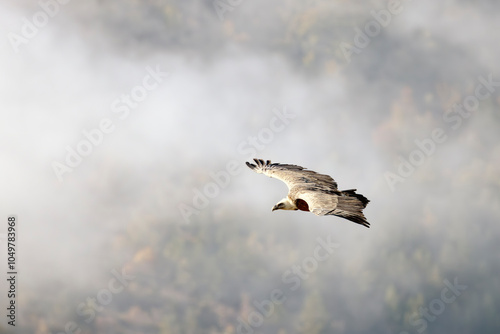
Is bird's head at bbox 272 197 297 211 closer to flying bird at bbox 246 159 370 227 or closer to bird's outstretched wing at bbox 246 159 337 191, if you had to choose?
flying bird at bbox 246 159 370 227

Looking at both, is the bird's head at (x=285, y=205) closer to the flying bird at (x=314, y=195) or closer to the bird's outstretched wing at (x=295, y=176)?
the flying bird at (x=314, y=195)

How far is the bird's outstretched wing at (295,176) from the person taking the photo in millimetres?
46819

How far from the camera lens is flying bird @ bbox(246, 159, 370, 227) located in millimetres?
37156

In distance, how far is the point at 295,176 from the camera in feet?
167

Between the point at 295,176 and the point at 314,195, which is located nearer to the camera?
the point at 314,195

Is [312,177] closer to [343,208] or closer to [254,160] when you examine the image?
[254,160]

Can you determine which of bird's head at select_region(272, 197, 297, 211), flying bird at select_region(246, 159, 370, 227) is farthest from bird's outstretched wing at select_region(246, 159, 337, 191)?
bird's head at select_region(272, 197, 297, 211)

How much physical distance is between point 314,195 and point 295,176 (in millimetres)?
8252

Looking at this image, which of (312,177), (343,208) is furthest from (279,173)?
(343,208)

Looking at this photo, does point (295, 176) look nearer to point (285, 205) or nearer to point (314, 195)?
point (285, 205)

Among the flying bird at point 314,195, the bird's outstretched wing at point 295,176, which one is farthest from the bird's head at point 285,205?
the bird's outstretched wing at point 295,176

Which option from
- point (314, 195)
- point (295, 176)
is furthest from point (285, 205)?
point (314, 195)

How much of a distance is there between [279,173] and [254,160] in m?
4.20

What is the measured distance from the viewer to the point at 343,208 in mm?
38031
